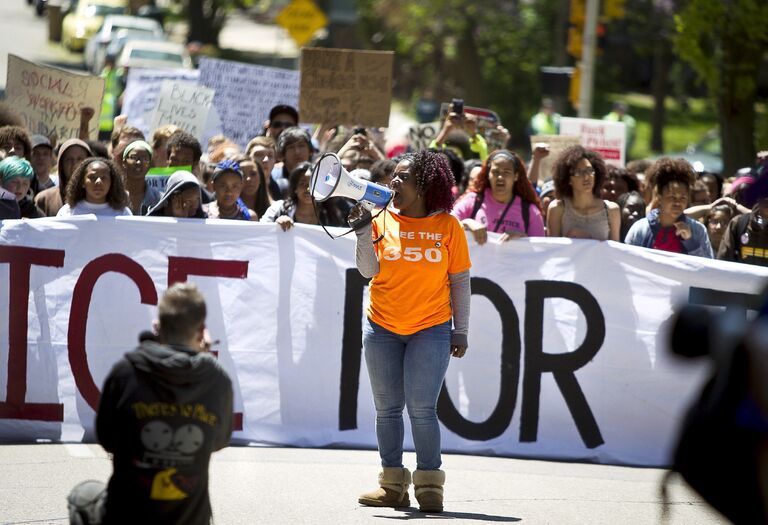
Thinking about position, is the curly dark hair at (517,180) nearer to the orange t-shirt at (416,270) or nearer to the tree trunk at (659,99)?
the orange t-shirt at (416,270)

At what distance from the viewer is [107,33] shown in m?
31.7

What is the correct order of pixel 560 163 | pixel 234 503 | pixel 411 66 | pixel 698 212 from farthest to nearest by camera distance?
pixel 411 66
pixel 698 212
pixel 560 163
pixel 234 503

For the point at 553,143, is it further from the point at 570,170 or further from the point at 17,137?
the point at 17,137

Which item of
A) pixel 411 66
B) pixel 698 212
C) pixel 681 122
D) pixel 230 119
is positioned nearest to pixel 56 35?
pixel 411 66

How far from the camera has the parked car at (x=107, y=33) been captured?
31.4 metres

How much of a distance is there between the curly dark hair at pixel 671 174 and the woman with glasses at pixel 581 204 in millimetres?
350

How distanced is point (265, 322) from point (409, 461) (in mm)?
1216

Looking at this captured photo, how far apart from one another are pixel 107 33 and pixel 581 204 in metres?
25.6

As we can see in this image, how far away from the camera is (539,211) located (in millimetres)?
8133

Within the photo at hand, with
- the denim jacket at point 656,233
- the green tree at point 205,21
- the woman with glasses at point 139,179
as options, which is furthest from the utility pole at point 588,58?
the green tree at point 205,21

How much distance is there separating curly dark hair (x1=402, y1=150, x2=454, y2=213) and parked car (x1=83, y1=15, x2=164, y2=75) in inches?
1009

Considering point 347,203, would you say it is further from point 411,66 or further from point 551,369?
point 411,66

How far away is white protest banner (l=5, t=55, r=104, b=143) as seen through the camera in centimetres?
1117

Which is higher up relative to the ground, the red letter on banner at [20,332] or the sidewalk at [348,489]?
the red letter on banner at [20,332]
